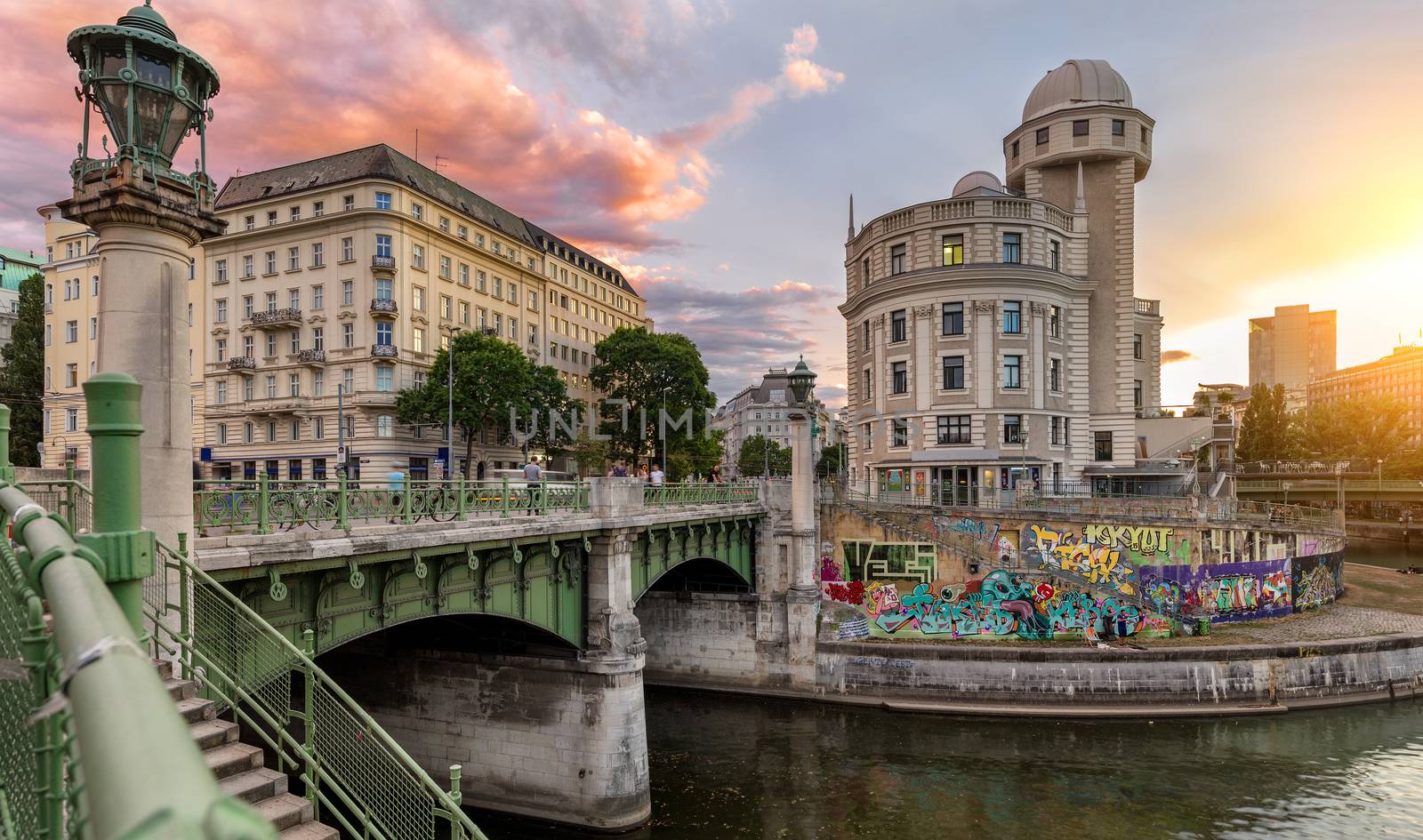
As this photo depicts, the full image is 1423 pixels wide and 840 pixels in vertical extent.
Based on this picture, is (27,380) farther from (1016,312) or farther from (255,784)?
(255,784)

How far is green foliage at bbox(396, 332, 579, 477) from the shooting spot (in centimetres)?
5375

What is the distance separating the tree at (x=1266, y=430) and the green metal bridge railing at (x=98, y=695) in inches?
3864

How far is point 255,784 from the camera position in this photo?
267 inches

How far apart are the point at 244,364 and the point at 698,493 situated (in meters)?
46.0

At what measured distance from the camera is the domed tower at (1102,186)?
175ft

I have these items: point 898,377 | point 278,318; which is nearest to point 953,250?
point 898,377

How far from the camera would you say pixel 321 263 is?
188ft

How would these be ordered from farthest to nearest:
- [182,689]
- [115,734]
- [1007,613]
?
[1007,613] < [182,689] < [115,734]

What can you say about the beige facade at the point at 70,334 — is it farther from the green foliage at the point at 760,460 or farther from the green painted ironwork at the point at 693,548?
the green foliage at the point at 760,460

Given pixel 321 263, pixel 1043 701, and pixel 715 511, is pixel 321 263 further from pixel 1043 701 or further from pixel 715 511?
pixel 1043 701

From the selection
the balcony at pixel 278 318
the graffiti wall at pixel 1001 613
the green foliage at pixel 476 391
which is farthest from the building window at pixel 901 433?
the balcony at pixel 278 318

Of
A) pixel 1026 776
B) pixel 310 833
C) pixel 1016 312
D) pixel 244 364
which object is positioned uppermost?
pixel 1016 312

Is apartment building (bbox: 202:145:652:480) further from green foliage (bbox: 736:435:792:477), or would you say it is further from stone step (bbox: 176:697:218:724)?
green foliage (bbox: 736:435:792:477)

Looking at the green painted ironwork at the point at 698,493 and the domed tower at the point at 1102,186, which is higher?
the domed tower at the point at 1102,186
